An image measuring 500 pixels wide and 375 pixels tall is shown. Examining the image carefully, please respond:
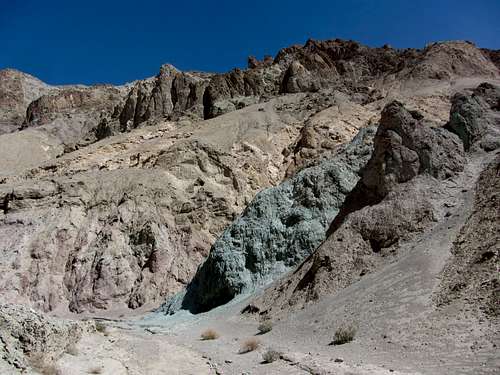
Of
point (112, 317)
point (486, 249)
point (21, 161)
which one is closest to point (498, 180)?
point (486, 249)

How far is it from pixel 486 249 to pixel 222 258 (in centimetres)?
1650

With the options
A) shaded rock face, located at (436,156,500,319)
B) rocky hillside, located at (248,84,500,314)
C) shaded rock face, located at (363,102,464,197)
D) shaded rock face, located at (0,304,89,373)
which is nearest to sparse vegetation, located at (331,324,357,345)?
shaded rock face, located at (436,156,500,319)

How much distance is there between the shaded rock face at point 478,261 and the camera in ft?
40.3

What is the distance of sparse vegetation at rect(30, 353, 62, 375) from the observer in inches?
396

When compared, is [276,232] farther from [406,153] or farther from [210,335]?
[210,335]

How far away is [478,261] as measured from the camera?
13867 mm

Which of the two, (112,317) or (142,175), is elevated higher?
(142,175)

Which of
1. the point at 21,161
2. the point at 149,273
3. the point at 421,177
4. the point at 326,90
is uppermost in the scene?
the point at 326,90

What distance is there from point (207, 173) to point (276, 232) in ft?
56.8

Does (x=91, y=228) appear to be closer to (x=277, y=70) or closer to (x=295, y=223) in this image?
(x=295, y=223)

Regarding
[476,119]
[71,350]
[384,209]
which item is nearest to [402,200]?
[384,209]

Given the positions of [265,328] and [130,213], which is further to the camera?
[130,213]

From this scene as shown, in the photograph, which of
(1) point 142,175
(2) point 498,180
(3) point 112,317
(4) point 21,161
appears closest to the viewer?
(2) point 498,180

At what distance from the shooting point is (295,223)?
2902 centimetres
